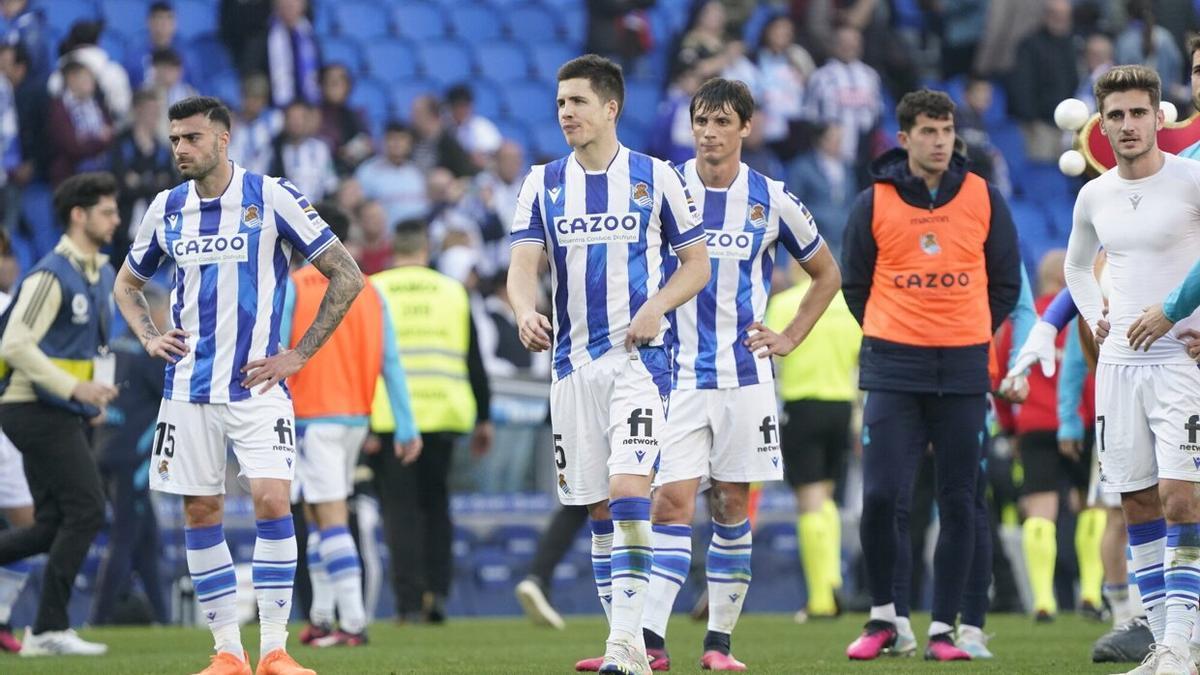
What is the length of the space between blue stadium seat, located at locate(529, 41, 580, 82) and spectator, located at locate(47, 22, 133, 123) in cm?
532

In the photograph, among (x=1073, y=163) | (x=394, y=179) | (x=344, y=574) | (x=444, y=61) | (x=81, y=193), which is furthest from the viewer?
(x=444, y=61)

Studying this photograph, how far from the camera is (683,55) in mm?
19984

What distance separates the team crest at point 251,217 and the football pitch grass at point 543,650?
2.12m

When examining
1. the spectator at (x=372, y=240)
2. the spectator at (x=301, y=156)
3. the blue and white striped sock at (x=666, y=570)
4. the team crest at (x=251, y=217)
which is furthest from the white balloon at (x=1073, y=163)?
the spectator at (x=301, y=156)

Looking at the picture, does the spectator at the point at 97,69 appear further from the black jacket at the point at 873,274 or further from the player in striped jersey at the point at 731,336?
the player in striped jersey at the point at 731,336

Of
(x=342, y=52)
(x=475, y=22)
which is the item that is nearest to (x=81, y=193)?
(x=342, y=52)

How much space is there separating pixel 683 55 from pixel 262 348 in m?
12.9

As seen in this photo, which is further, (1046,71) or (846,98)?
(1046,71)

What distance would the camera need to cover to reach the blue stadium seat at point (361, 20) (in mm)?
21172

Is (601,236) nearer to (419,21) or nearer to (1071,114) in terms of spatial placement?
(1071,114)

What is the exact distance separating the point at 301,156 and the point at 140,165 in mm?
1876

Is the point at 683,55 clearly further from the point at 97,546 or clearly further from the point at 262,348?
the point at 262,348

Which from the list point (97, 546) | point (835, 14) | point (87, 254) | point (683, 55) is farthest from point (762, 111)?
point (87, 254)

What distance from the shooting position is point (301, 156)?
1816 centimetres
